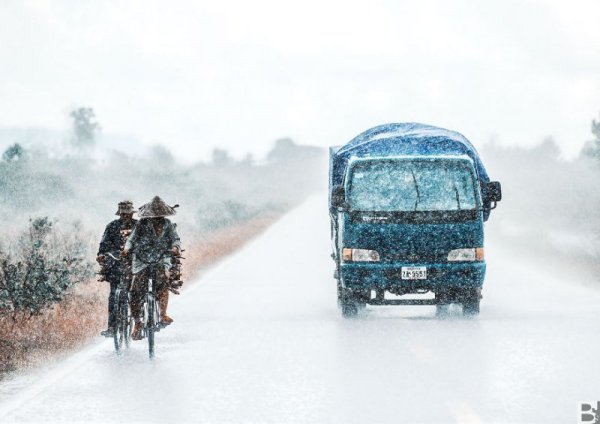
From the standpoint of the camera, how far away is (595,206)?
186ft

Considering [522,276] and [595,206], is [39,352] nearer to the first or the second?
[522,276]

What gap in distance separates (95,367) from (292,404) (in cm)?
268

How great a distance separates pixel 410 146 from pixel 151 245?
6.26 m

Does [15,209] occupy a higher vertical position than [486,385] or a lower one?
higher

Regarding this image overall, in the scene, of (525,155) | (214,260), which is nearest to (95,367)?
(214,260)

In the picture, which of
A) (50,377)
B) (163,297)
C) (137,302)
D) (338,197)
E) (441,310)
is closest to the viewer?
(50,377)

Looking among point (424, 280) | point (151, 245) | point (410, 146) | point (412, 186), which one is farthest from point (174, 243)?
point (410, 146)

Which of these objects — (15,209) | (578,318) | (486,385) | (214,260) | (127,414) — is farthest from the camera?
(15,209)

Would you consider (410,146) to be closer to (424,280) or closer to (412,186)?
(412,186)

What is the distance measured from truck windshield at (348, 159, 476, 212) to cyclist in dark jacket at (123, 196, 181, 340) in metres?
3.45

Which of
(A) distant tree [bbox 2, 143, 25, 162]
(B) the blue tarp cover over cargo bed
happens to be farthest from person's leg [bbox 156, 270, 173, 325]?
(A) distant tree [bbox 2, 143, 25, 162]

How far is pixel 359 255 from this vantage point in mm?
14023

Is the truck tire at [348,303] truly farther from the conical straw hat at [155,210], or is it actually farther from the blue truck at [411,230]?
the conical straw hat at [155,210]

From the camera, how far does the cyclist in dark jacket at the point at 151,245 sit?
11266mm
